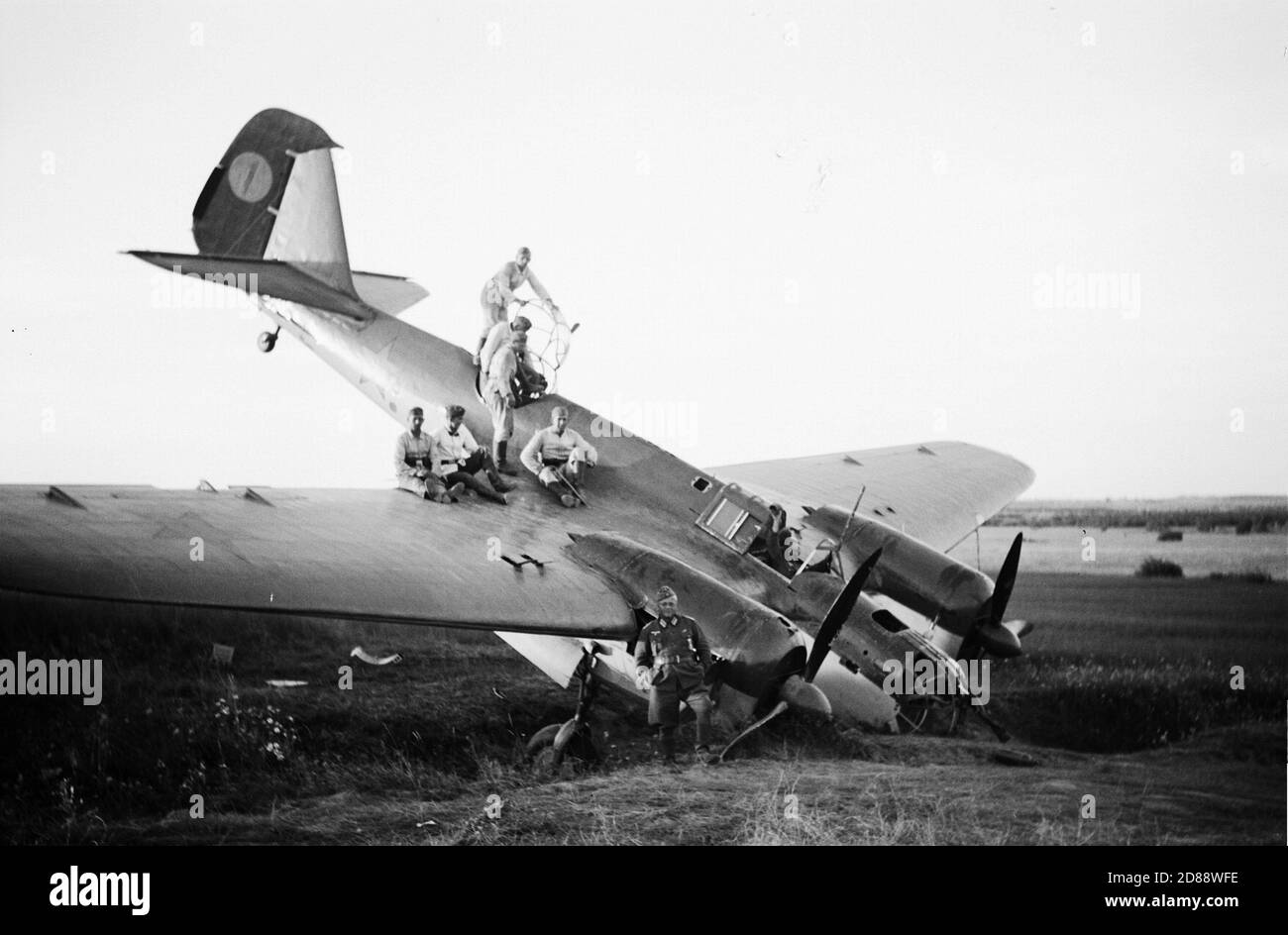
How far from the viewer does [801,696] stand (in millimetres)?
8414

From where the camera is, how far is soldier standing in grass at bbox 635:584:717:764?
8672 millimetres

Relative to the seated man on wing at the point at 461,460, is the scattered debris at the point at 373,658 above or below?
below

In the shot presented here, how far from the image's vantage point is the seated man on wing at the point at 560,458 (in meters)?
11.1

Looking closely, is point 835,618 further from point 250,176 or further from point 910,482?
point 250,176

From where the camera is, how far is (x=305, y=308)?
13.0 metres

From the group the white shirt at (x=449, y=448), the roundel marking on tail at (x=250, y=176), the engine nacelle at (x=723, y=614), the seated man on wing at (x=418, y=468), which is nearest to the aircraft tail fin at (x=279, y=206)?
the roundel marking on tail at (x=250, y=176)

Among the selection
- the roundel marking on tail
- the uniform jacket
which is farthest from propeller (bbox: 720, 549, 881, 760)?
the roundel marking on tail

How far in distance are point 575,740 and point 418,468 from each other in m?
2.93

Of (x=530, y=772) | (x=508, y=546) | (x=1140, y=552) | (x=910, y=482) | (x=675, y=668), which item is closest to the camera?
(x=675, y=668)

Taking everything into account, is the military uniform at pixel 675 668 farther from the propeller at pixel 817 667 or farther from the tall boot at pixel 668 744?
the propeller at pixel 817 667

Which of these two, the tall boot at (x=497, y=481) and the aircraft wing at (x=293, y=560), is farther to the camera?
the tall boot at (x=497, y=481)

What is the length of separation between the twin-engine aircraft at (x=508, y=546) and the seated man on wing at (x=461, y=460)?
0.72ft

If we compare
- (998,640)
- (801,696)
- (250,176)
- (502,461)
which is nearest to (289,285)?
(250,176)
